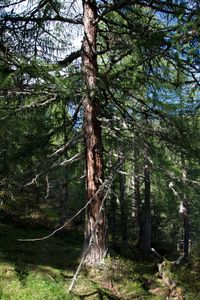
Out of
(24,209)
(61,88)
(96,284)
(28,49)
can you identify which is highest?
(28,49)

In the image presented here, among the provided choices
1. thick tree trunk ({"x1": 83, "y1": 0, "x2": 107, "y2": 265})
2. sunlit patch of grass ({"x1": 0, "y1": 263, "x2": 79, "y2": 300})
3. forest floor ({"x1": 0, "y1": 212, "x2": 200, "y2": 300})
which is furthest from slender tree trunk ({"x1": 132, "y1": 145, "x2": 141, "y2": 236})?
sunlit patch of grass ({"x1": 0, "y1": 263, "x2": 79, "y2": 300})

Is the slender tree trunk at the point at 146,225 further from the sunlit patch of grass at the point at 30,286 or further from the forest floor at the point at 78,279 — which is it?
the sunlit patch of grass at the point at 30,286

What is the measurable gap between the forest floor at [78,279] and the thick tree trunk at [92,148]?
0.51 metres

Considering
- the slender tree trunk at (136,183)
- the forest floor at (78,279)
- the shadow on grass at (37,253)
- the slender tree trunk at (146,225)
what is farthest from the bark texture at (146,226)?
the forest floor at (78,279)

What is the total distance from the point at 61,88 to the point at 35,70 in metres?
0.60

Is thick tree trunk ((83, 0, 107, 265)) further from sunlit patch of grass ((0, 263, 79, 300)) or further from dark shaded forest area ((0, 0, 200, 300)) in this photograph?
sunlit patch of grass ((0, 263, 79, 300))

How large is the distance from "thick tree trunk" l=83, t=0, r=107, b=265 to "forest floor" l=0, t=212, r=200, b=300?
51cm

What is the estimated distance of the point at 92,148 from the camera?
7789 millimetres

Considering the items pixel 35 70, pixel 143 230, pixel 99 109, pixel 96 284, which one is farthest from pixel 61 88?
pixel 143 230

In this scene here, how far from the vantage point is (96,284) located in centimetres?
687

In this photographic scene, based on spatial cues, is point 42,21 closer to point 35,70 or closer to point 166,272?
point 35,70

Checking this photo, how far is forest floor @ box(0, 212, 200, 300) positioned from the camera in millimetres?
6375

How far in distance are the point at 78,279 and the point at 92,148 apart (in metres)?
2.77

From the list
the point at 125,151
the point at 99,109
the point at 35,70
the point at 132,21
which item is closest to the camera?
the point at 35,70
